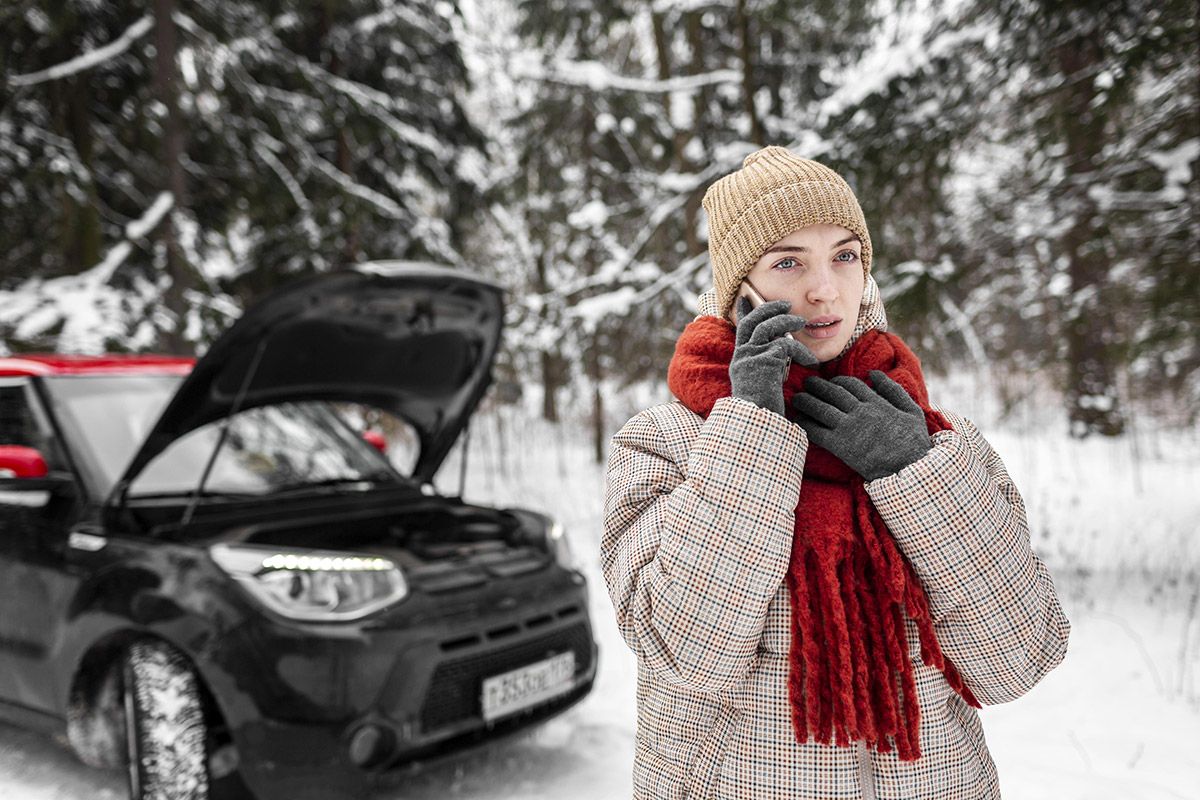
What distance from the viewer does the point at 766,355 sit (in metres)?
1.23

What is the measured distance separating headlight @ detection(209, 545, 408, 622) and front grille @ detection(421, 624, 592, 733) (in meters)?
0.31

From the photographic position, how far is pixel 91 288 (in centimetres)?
673

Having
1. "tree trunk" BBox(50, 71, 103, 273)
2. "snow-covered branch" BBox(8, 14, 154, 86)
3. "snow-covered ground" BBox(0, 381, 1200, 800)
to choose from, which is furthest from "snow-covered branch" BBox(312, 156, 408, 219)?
"snow-covered ground" BBox(0, 381, 1200, 800)

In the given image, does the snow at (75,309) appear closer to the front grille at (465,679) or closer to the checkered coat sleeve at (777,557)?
the front grille at (465,679)

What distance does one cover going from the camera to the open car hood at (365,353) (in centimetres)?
293

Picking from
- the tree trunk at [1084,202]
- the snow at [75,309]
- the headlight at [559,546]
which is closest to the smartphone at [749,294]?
the headlight at [559,546]

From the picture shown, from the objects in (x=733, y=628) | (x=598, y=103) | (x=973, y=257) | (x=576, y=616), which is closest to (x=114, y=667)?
(x=576, y=616)

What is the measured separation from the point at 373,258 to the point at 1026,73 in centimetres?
749

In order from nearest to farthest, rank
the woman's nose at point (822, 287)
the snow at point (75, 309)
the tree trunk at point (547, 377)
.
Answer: the woman's nose at point (822, 287), the snow at point (75, 309), the tree trunk at point (547, 377)

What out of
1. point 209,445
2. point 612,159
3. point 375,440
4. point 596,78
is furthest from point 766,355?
point 612,159

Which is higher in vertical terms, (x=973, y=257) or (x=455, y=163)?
(x=455, y=163)

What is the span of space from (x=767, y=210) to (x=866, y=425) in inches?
15.8

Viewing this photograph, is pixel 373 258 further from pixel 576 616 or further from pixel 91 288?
pixel 576 616

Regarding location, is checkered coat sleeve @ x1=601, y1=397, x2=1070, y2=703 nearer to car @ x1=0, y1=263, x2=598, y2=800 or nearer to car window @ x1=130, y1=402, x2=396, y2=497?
car @ x1=0, y1=263, x2=598, y2=800
